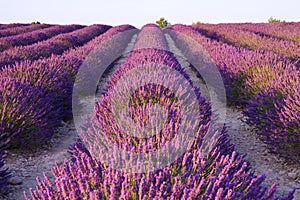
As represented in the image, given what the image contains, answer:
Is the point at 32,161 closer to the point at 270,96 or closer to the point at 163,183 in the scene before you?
the point at 163,183

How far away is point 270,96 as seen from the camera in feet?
13.0

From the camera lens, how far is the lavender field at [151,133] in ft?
5.96

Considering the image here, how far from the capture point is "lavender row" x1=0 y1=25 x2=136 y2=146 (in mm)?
3617

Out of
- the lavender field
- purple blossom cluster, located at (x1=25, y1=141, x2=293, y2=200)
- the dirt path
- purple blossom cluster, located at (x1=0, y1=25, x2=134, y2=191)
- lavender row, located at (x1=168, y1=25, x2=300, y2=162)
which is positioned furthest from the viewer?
purple blossom cluster, located at (x1=0, y1=25, x2=134, y2=191)

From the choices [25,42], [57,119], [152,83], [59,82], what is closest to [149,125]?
[152,83]

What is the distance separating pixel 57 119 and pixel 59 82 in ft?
2.18

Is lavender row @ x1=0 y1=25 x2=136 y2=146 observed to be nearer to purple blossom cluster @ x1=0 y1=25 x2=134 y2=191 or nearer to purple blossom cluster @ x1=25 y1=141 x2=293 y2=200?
purple blossom cluster @ x1=0 y1=25 x2=134 y2=191

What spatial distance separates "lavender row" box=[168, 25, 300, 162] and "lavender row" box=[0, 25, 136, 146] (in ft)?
8.15

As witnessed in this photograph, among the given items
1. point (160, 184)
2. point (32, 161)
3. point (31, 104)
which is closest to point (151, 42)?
point (31, 104)

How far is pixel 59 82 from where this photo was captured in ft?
16.4

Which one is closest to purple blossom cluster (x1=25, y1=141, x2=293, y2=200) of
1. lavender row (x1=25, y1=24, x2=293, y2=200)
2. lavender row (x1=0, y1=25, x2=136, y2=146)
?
lavender row (x1=25, y1=24, x2=293, y2=200)

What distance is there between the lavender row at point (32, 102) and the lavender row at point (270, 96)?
8.15 ft

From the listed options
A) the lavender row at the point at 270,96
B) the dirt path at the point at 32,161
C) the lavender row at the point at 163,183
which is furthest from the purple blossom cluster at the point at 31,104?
the lavender row at the point at 270,96

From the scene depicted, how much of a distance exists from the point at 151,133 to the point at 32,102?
2.00m
